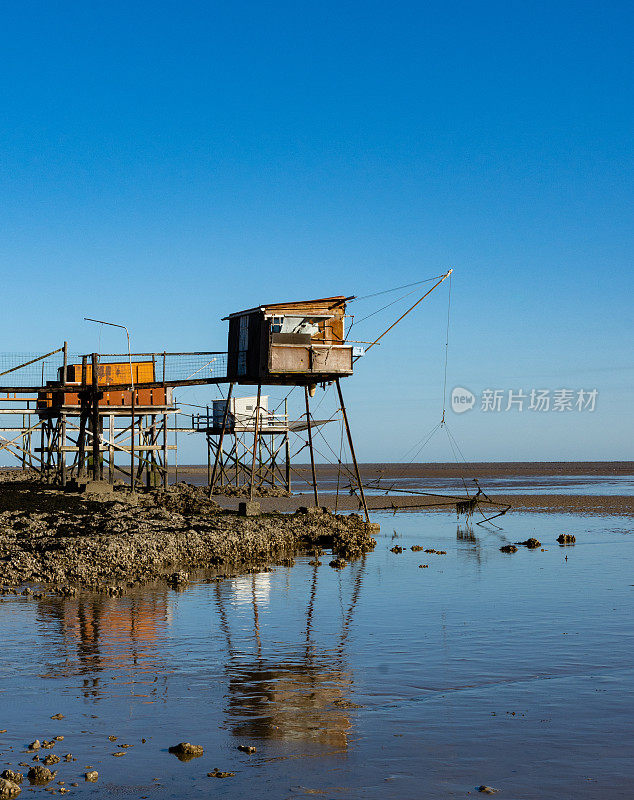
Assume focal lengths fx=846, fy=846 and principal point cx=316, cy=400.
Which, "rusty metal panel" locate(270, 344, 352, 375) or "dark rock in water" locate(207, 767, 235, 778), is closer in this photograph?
"dark rock in water" locate(207, 767, 235, 778)

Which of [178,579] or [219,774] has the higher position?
[178,579]

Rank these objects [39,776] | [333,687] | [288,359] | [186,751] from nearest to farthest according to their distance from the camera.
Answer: [39,776], [186,751], [333,687], [288,359]

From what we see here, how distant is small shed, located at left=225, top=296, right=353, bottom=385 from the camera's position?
2925 centimetres

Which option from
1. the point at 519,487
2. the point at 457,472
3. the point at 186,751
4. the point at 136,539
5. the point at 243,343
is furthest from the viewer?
the point at 457,472

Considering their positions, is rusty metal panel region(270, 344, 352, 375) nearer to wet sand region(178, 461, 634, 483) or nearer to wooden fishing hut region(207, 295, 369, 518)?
wooden fishing hut region(207, 295, 369, 518)

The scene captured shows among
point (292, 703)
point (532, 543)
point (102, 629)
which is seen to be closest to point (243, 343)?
point (532, 543)

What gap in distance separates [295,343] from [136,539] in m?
10.0

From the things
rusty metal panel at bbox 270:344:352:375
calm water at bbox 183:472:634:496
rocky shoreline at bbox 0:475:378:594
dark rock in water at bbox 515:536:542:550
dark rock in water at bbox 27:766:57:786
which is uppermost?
rusty metal panel at bbox 270:344:352:375

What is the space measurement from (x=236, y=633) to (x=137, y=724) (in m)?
5.09

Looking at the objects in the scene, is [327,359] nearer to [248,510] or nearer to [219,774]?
[248,510]

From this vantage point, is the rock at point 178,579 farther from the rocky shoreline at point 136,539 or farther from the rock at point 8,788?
the rock at point 8,788

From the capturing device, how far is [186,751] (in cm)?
884

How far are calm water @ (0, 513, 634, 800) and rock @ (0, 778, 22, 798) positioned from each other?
597mm

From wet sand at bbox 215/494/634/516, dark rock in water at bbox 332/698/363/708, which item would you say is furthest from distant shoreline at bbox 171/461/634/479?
dark rock in water at bbox 332/698/363/708
